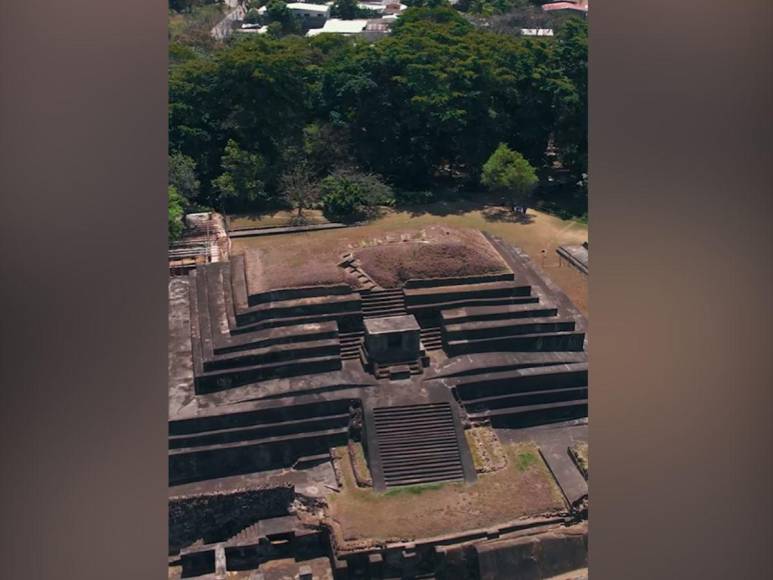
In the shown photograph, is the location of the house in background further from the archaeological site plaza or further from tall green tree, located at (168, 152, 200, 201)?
the archaeological site plaza

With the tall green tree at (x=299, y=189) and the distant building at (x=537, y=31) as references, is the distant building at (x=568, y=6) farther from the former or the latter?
the tall green tree at (x=299, y=189)

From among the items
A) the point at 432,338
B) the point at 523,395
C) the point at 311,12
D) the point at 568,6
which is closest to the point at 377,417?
the point at 432,338

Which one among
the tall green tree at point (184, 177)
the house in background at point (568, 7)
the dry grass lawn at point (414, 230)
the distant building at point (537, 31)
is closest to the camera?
the dry grass lawn at point (414, 230)

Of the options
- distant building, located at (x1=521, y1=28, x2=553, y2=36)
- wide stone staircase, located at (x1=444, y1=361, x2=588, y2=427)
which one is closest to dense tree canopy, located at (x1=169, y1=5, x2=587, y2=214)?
wide stone staircase, located at (x1=444, y1=361, x2=588, y2=427)

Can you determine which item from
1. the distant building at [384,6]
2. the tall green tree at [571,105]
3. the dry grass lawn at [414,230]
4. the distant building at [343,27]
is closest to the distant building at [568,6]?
the distant building at [384,6]

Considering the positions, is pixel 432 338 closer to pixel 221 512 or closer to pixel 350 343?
pixel 350 343

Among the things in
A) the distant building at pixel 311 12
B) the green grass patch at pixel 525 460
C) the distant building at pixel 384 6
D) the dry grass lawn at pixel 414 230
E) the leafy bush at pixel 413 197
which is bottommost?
the green grass patch at pixel 525 460
